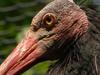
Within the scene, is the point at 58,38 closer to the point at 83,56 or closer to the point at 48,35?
the point at 48,35

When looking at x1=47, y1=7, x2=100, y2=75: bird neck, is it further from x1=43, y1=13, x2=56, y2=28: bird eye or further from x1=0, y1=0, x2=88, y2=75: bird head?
x1=43, y1=13, x2=56, y2=28: bird eye

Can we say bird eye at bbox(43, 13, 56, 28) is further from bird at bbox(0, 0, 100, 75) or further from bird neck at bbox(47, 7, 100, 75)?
bird neck at bbox(47, 7, 100, 75)

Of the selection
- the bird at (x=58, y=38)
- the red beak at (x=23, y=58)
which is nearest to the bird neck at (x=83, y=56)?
the bird at (x=58, y=38)

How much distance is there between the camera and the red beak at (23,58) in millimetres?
2758

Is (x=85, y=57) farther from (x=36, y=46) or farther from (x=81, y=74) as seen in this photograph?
(x=36, y=46)

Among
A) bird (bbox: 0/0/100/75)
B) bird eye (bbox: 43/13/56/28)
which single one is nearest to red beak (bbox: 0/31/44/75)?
bird (bbox: 0/0/100/75)

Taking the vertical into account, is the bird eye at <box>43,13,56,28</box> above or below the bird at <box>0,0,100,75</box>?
above

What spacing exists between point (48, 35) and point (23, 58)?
171 mm

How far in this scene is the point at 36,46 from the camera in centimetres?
277

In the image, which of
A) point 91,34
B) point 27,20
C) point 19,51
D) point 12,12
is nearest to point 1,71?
point 19,51

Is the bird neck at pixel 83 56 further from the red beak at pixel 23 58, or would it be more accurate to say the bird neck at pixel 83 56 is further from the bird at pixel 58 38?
the red beak at pixel 23 58

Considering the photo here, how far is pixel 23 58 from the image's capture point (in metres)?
2.77

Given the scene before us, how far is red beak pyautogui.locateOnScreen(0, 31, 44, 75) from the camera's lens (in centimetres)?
276

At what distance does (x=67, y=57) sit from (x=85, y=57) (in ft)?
0.38
